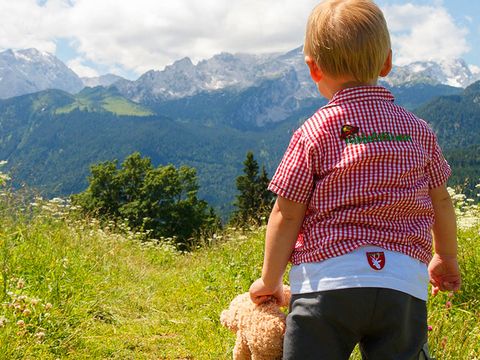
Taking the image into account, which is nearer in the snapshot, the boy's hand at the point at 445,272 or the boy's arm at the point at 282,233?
the boy's arm at the point at 282,233

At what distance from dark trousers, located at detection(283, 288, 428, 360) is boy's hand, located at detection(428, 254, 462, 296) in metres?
0.54

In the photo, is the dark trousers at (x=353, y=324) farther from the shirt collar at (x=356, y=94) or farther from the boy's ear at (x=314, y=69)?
the boy's ear at (x=314, y=69)

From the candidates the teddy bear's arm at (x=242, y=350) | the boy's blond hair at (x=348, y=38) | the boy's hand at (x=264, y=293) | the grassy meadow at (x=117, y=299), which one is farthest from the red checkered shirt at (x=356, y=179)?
the grassy meadow at (x=117, y=299)

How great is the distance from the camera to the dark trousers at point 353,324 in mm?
2092

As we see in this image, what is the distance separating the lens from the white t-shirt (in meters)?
2.09

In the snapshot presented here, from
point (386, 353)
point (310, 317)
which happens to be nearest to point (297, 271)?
point (310, 317)

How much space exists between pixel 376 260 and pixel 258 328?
0.71m

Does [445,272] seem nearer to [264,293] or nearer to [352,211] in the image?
[352,211]

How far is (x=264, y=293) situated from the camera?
2.44 meters

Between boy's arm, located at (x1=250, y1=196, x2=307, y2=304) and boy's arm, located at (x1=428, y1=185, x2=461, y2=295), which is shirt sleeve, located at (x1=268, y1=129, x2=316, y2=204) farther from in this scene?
boy's arm, located at (x1=428, y1=185, x2=461, y2=295)

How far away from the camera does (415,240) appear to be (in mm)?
2236

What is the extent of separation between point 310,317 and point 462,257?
3.22 m

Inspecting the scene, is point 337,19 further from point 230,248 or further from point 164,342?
point 230,248

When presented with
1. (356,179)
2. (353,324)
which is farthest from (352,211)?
(353,324)
